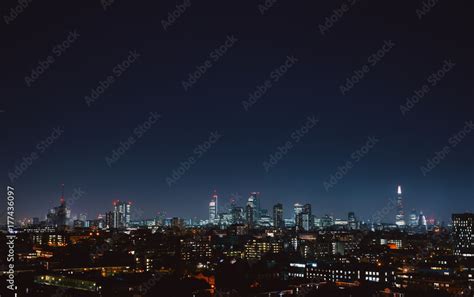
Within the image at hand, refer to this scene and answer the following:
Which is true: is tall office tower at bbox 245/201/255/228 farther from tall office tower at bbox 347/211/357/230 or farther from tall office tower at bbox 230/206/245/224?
tall office tower at bbox 347/211/357/230

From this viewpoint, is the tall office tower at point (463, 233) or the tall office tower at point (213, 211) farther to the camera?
the tall office tower at point (213, 211)

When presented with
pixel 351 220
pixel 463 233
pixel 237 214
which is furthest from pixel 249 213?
pixel 463 233

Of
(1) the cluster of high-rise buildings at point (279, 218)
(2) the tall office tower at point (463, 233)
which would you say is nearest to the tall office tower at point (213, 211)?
(1) the cluster of high-rise buildings at point (279, 218)

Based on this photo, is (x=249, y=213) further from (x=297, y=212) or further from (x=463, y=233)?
(x=463, y=233)

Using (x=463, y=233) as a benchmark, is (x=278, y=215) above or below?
above

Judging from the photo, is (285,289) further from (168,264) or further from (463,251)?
(463,251)

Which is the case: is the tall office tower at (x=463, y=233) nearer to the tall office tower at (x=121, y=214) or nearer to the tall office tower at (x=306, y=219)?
the tall office tower at (x=306, y=219)
